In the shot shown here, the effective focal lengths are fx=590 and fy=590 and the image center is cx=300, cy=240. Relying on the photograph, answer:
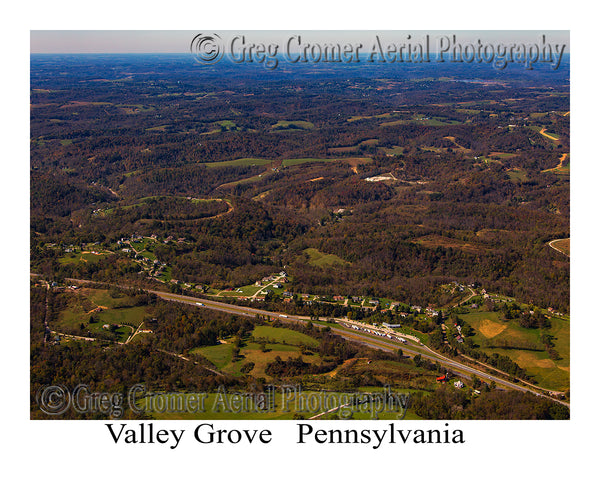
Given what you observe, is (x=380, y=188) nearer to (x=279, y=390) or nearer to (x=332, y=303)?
(x=332, y=303)

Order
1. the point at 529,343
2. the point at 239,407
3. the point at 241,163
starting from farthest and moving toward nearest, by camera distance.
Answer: the point at 241,163, the point at 529,343, the point at 239,407

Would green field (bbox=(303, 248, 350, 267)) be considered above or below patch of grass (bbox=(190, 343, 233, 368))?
above

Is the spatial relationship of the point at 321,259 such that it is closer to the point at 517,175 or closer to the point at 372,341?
the point at 372,341

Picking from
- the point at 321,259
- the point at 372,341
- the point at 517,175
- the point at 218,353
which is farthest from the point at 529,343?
the point at 517,175

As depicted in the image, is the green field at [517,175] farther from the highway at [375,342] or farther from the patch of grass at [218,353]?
the patch of grass at [218,353]

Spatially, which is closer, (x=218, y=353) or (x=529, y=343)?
(x=218, y=353)

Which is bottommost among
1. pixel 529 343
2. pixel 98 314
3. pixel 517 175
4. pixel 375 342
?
pixel 375 342

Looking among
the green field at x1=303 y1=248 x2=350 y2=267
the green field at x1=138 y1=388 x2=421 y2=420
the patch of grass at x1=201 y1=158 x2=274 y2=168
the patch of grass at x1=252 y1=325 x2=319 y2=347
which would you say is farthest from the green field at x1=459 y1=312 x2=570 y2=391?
the patch of grass at x1=201 y1=158 x2=274 y2=168

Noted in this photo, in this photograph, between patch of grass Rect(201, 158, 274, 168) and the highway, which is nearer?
the highway

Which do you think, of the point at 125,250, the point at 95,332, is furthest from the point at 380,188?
the point at 95,332

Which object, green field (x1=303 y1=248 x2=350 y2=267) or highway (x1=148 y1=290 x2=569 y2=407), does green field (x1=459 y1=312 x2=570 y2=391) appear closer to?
highway (x1=148 y1=290 x2=569 y2=407)
